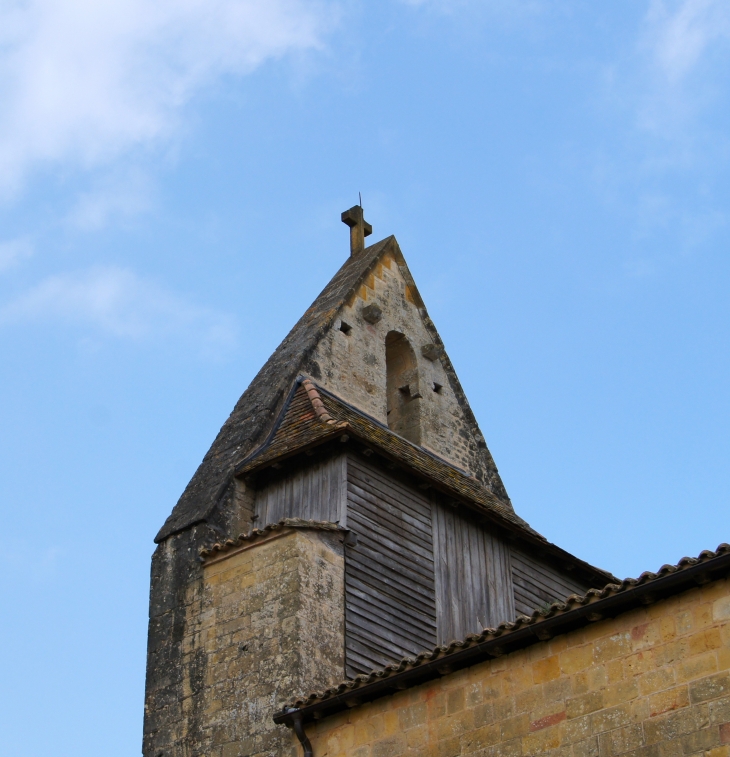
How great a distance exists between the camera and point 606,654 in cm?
938

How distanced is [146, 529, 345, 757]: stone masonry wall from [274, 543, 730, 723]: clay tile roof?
2.64 ft

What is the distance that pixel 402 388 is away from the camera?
699 inches

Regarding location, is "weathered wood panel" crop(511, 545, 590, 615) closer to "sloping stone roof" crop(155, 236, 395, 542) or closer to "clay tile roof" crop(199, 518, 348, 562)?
"clay tile roof" crop(199, 518, 348, 562)

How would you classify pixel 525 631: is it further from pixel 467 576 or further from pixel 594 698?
pixel 467 576

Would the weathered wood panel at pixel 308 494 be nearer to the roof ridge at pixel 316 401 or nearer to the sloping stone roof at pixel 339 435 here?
the sloping stone roof at pixel 339 435

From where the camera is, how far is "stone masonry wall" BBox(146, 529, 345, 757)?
12039 millimetres

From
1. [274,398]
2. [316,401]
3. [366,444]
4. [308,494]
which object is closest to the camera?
[366,444]

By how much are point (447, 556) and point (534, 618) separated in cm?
510

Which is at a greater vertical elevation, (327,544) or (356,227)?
(356,227)

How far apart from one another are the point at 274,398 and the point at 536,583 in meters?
4.15

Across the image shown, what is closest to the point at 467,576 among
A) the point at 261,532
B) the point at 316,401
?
the point at 316,401

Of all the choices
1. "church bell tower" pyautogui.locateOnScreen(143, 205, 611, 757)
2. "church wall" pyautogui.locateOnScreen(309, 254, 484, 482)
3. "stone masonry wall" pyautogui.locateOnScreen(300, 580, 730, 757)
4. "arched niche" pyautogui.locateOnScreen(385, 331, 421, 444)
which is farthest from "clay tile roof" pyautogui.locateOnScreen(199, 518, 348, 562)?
"arched niche" pyautogui.locateOnScreen(385, 331, 421, 444)

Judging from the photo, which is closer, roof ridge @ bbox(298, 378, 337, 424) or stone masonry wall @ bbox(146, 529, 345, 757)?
stone masonry wall @ bbox(146, 529, 345, 757)

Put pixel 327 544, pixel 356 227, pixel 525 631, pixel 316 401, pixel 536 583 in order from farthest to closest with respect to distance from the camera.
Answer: pixel 356 227 < pixel 536 583 < pixel 316 401 < pixel 327 544 < pixel 525 631
